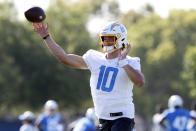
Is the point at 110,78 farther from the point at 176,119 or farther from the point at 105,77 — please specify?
the point at 176,119

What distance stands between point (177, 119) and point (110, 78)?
750cm

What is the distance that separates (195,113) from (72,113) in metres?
31.1

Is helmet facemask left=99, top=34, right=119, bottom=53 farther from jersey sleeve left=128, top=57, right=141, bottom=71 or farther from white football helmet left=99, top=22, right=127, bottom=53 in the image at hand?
jersey sleeve left=128, top=57, right=141, bottom=71

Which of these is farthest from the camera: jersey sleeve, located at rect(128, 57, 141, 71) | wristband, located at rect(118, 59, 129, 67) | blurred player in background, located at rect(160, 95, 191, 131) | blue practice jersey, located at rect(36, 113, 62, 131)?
blue practice jersey, located at rect(36, 113, 62, 131)

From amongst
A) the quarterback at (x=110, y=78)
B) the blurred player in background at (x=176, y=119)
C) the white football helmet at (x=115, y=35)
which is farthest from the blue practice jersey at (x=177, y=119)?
the white football helmet at (x=115, y=35)

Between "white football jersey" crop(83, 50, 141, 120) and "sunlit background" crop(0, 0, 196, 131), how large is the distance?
2062cm

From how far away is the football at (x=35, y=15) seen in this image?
6.65 meters

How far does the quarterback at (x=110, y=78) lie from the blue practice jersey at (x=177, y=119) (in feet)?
23.7

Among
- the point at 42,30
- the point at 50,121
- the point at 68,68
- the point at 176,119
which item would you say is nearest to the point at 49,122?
the point at 50,121

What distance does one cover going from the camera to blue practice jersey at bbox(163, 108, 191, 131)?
13.9 metres

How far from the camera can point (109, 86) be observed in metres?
6.69

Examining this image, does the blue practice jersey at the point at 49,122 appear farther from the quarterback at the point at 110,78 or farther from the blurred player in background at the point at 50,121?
the quarterback at the point at 110,78

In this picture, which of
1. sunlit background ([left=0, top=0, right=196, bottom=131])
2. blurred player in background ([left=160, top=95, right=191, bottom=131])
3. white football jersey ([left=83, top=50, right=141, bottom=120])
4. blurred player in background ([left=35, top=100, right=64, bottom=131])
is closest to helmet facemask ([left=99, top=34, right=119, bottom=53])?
white football jersey ([left=83, top=50, right=141, bottom=120])

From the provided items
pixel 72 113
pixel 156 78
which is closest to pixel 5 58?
pixel 72 113
